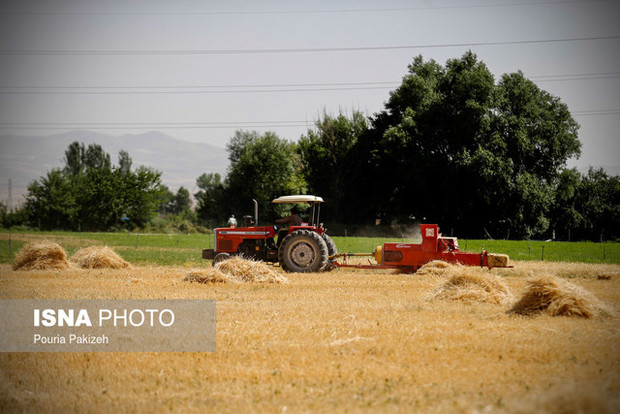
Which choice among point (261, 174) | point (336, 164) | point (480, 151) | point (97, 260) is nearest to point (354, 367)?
point (97, 260)

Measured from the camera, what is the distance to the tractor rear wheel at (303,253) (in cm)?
1747

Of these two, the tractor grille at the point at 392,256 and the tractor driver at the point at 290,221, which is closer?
the tractor grille at the point at 392,256

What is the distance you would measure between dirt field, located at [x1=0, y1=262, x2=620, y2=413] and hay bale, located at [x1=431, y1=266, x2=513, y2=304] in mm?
299

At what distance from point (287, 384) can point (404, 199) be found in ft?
145

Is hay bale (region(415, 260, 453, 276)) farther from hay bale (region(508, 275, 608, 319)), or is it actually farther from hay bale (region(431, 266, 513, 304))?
hay bale (region(508, 275, 608, 319))

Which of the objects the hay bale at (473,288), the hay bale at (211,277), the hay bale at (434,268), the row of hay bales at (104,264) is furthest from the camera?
the hay bale at (434,268)

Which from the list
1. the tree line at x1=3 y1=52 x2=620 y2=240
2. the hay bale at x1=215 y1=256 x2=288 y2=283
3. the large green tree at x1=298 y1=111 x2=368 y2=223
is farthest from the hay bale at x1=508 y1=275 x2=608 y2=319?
the large green tree at x1=298 y1=111 x2=368 y2=223

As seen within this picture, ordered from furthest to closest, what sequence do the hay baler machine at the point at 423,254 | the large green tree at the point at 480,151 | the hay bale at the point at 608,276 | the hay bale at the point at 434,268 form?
the large green tree at the point at 480,151
the hay baler machine at the point at 423,254
the hay bale at the point at 608,276
the hay bale at the point at 434,268

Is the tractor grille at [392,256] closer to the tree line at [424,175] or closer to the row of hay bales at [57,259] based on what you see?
the row of hay bales at [57,259]

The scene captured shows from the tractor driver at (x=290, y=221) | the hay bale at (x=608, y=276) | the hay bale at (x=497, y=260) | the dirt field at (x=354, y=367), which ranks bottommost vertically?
the dirt field at (x=354, y=367)

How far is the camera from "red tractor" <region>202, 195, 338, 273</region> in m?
17.5

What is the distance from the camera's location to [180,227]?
62781 millimetres

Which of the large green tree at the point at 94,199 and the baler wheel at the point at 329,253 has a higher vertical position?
the large green tree at the point at 94,199

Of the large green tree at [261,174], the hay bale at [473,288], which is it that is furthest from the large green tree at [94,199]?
the hay bale at [473,288]
